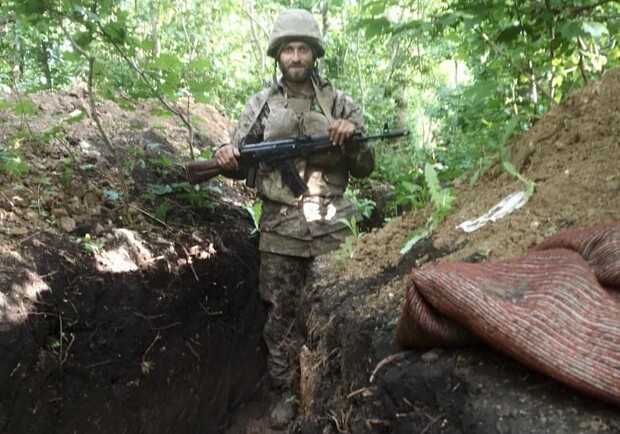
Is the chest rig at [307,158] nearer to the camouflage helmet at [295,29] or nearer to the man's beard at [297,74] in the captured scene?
the man's beard at [297,74]

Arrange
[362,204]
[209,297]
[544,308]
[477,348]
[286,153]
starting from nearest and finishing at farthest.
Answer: [544,308] < [477,348] < [286,153] < [209,297] < [362,204]

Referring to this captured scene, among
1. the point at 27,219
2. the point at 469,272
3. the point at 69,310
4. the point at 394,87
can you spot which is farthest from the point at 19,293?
the point at 394,87

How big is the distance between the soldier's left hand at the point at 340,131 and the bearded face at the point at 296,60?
56 centimetres

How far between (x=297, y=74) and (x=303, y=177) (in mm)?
812

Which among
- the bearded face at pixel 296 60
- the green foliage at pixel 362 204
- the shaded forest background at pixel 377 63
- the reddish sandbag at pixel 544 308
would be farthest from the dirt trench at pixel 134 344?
the reddish sandbag at pixel 544 308

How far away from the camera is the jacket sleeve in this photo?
4.23 metres

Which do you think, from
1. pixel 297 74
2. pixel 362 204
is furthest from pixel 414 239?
pixel 362 204

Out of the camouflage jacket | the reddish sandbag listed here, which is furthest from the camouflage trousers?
the reddish sandbag

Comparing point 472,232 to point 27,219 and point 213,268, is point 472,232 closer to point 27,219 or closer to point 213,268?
point 213,268

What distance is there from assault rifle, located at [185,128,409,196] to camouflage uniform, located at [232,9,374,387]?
0.07 meters

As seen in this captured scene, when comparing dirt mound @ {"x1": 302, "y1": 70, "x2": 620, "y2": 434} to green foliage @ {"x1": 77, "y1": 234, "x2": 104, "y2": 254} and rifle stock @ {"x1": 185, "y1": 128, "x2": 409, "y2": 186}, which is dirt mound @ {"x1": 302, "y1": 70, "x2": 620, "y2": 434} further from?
green foliage @ {"x1": 77, "y1": 234, "x2": 104, "y2": 254}

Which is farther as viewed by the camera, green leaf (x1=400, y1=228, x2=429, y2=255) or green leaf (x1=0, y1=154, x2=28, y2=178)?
green leaf (x1=0, y1=154, x2=28, y2=178)

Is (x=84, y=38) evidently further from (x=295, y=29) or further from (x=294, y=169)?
(x=294, y=169)

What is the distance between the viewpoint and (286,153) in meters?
4.16
